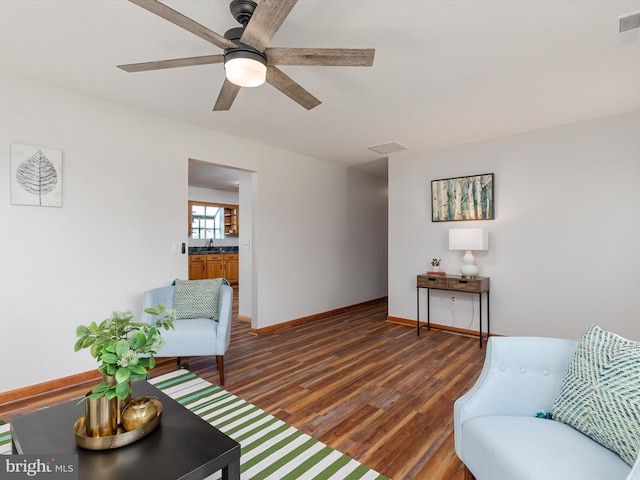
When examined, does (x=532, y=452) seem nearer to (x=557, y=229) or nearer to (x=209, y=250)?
(x=557, y=229)

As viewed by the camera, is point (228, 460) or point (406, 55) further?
point (406, 55)

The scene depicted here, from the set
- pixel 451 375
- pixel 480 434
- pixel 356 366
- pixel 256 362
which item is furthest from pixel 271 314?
pixel 480 434

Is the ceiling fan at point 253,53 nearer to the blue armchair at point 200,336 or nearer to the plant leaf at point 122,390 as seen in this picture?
the plant leaf at point 122,390

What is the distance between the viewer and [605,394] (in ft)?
3.86

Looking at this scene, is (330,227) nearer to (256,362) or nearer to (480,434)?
(256,362)

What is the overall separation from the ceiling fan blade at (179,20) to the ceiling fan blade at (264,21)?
4.8 inches

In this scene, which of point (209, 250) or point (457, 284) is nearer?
point (457, 284)

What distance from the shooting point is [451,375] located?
2.98 meters

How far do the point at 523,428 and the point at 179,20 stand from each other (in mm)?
2232

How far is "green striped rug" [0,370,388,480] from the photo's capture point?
1704 mm

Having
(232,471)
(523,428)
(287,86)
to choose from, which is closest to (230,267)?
(287,86)

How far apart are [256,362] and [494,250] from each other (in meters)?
3.15

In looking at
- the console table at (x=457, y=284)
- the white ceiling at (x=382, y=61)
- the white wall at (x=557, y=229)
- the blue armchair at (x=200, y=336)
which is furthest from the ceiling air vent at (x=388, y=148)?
the blue armchair at (x=200, y=336)

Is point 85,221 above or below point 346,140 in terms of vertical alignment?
below
